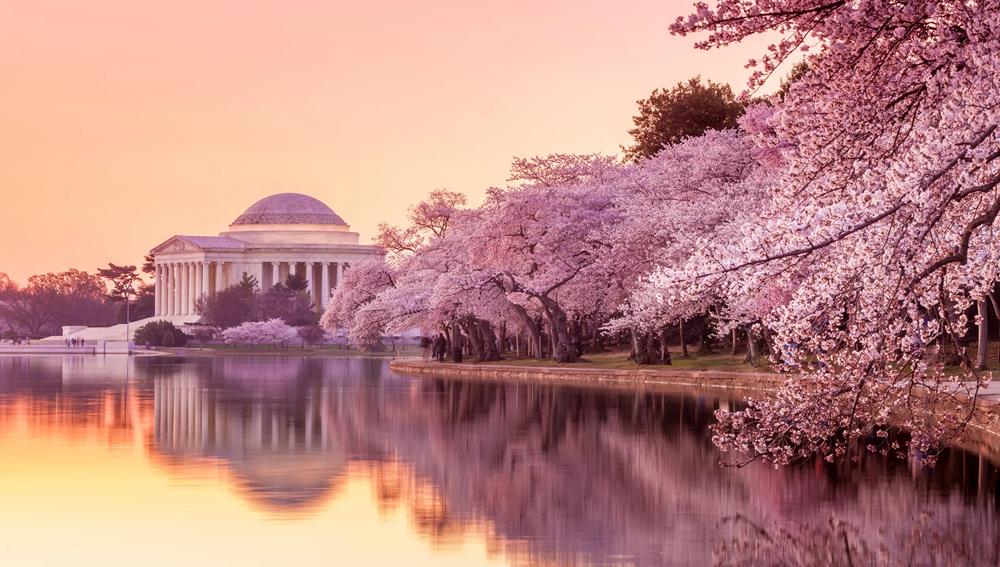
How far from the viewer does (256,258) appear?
19088 centimetres

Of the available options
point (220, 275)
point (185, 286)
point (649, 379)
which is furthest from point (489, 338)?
point (185, 286)

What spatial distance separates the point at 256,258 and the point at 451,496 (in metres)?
173

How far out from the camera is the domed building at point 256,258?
189 meters

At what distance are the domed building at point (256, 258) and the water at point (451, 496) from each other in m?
155

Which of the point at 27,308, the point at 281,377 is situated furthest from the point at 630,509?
the point at 27,308

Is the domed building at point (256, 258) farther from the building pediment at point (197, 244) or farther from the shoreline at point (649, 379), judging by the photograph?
the shoreline at point (649, 379)

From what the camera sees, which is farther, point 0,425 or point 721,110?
point 721,110

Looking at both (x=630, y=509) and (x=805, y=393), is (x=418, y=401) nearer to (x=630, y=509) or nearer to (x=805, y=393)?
(x=630, y=509)

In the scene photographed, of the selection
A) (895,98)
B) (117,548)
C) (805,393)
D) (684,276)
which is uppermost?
(895,98)

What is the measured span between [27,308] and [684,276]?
176738mm

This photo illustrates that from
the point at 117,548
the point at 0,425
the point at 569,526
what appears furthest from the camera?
the point at 0,425

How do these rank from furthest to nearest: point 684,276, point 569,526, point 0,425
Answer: point 0,425, point 569,526, point 684,276

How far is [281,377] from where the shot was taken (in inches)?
2415

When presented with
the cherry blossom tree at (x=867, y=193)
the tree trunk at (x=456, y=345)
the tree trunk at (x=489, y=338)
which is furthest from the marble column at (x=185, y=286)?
the cherry blossom tree at (x=867, y=193)
